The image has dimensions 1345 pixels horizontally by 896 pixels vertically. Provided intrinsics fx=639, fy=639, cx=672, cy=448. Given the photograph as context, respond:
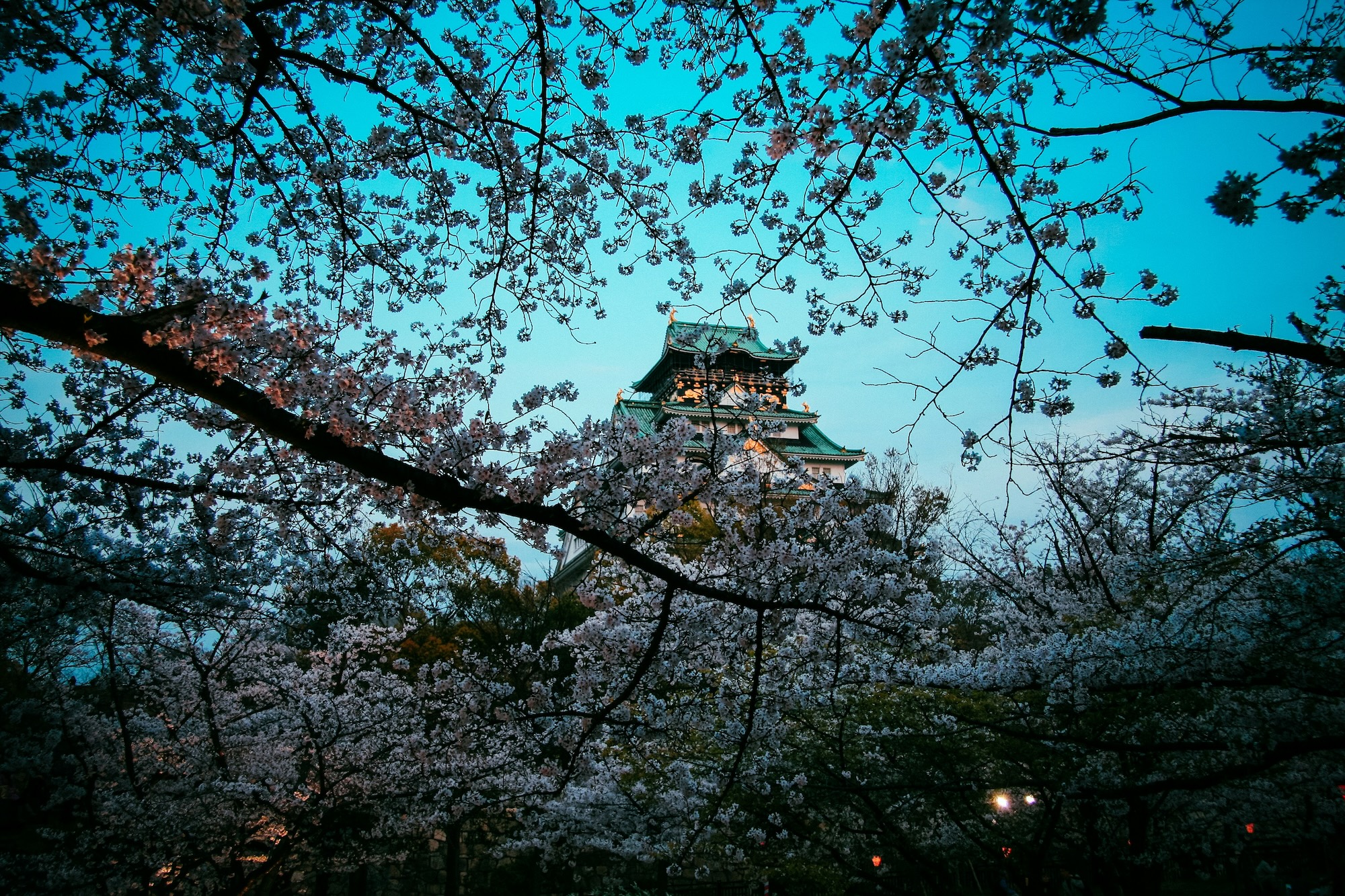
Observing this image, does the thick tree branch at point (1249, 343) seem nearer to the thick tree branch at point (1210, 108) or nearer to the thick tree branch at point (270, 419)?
the thick tree branch at point (1210, 108)

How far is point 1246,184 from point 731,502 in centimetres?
351

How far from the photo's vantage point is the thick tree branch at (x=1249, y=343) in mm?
2980

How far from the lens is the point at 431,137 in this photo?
13.0 feet

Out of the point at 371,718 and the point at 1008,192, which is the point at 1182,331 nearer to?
the point at 1008,192

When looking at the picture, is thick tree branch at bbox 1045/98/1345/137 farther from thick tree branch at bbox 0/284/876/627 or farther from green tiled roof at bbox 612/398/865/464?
green tiled roof at bbox 612/398/865/464

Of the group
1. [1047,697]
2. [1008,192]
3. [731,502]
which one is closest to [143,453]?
[731,502]

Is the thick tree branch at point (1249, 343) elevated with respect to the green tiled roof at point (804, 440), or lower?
lower

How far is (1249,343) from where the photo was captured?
120 inches

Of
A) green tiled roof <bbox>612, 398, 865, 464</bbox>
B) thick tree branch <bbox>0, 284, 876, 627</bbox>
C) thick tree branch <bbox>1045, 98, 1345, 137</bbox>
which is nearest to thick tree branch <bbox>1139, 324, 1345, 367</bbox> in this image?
thick tree branch <bbox>1045, 98, 1345, 137</bbox>

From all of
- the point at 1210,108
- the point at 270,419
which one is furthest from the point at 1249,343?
the point at 270,419

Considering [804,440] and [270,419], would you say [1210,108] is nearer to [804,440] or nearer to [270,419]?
[270,419]

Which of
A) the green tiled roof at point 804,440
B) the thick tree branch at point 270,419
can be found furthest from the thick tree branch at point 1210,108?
the green tiled roof at point 804,440

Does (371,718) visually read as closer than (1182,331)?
No

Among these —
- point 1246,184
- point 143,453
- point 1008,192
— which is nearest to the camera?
point 1246,184
